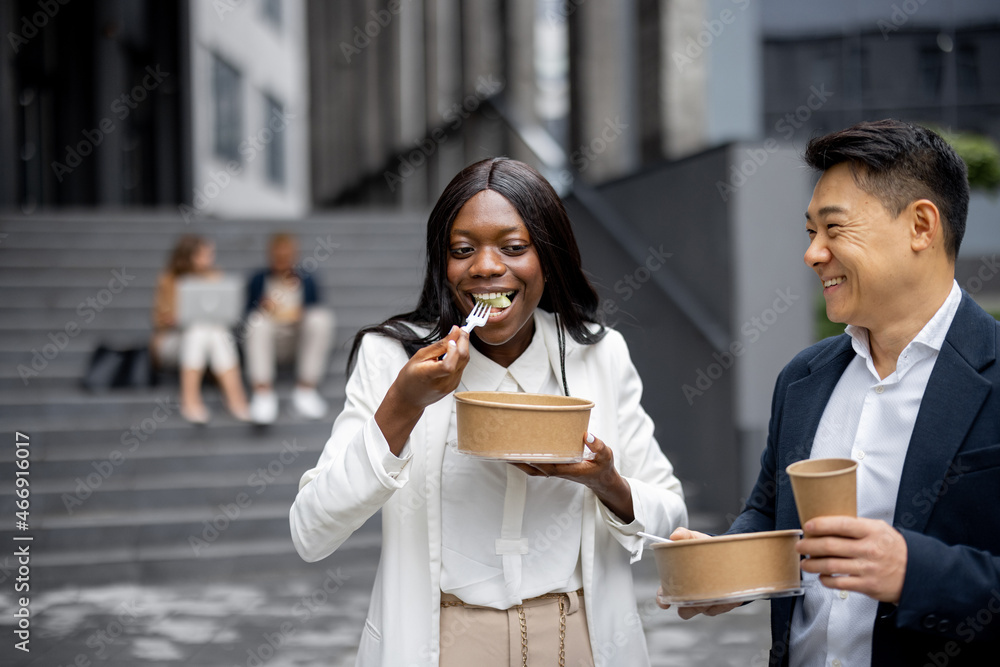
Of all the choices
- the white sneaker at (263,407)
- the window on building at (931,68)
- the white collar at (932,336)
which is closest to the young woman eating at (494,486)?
the white collar at (932,336)

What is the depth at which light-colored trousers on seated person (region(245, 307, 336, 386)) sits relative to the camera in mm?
7105

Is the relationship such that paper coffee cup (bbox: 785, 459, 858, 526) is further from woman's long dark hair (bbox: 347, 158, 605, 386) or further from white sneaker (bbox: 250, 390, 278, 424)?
white sneaker (bbox: 250, 390, 278, 424)

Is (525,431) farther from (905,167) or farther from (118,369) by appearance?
(118,369)

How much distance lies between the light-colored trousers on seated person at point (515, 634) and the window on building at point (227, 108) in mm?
22814

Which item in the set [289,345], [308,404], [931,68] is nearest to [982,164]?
[931,68]

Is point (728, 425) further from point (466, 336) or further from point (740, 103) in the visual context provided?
point (466, 336)

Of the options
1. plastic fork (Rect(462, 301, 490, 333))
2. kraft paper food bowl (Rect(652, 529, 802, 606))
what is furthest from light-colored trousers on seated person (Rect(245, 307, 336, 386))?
kraft paper food bowl (Rect(652, 529, 802, 606))

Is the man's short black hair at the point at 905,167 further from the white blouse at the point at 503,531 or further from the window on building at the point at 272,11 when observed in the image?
the window on building at the point at 272,11

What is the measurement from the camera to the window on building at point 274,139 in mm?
29061

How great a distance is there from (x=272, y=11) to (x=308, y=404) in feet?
81.6

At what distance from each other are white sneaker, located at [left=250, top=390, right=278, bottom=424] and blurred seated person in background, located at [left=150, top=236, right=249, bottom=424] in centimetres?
15

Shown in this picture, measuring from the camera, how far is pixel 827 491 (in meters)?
1.41

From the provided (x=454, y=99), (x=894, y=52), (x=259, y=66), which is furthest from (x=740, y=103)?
(x=259, y=66)

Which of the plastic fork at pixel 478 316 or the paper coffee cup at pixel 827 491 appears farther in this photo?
the plastic fork at pixel 478 316
